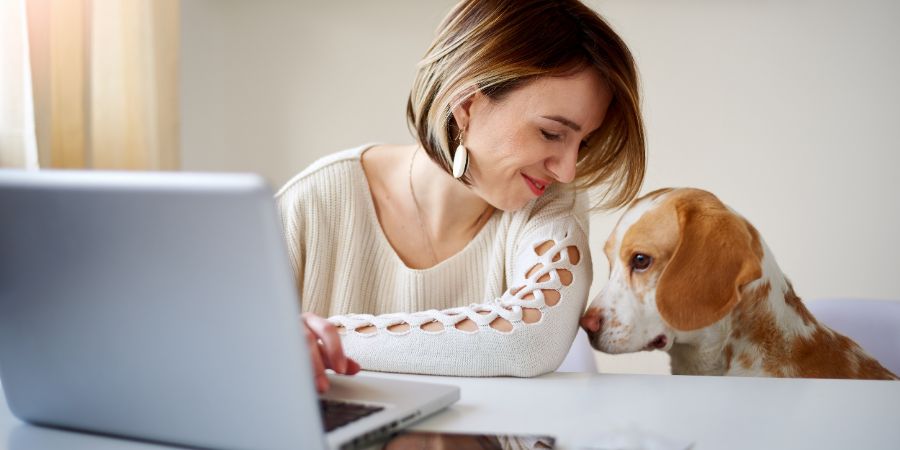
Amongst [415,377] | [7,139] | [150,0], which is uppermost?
[150,0]

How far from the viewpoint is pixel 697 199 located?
3.58 feet

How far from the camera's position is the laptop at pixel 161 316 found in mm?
532

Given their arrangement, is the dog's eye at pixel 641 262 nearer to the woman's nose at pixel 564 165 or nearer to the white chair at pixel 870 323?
the woman's nose at pixel 564 165

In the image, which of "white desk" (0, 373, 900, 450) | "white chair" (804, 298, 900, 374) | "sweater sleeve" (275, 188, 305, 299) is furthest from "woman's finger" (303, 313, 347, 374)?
"white chair" (804, 298, 900, 374)

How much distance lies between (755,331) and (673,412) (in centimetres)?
31

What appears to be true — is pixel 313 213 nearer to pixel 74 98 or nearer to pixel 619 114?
pixel 619 114

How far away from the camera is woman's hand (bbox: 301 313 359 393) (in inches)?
30.9

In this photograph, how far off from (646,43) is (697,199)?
133cm

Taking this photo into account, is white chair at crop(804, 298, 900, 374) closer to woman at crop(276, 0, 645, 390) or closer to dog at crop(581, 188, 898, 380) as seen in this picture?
dog at crop(581, 188, 898, 380)

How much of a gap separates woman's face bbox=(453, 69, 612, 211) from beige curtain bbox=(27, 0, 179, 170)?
0.96 metres

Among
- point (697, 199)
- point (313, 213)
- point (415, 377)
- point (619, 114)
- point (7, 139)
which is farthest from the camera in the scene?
point (7, 139)

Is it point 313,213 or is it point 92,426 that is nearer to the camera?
point 92,426

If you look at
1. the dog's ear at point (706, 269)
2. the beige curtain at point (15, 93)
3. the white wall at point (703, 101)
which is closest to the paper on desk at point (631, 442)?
the dog's ear at point (706, 269)

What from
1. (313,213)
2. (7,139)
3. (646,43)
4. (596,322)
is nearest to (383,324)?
(596,322)
